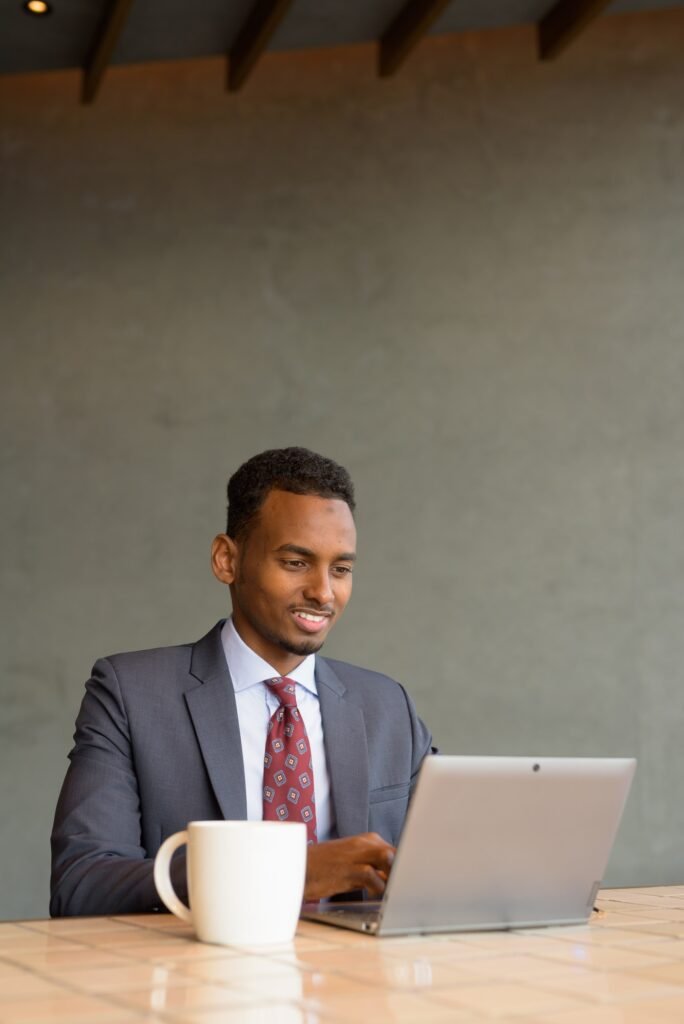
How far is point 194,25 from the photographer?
4133 mm

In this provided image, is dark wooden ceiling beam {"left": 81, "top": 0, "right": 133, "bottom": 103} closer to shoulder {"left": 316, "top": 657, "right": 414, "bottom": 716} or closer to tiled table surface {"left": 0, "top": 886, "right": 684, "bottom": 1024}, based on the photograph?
shoulder {"left": 316, "top": 657, "right": 414, "bottom": 716}

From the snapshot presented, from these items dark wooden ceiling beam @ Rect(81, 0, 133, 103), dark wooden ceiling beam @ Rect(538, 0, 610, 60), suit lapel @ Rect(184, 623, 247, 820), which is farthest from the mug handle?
dark wooden ceiling beam @ Rect(538, 0, 610, 60)

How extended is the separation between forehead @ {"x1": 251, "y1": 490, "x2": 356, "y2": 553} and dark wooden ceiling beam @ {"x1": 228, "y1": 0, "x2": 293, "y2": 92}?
230 cm

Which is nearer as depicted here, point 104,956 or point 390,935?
point 104,956

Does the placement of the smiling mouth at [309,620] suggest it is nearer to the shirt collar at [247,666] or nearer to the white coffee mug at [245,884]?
the shirt collar at [247,666]

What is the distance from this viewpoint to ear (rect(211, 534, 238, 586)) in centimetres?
219

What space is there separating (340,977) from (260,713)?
1018mm

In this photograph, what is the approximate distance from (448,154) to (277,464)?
2757mm

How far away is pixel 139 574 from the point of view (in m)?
4.14

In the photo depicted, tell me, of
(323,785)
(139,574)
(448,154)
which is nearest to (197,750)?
(323,785)

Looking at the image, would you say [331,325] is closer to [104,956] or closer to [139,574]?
[139,574]

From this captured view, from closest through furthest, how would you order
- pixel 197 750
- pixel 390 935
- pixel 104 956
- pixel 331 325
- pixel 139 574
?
pixel 104 956 < pixel 390 935 < pixel 197 750 < pixel 139 574 < pixel 331 325

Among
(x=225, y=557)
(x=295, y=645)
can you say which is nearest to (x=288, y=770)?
(x=295, y=645)

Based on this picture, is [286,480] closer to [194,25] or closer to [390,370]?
[390,370]
